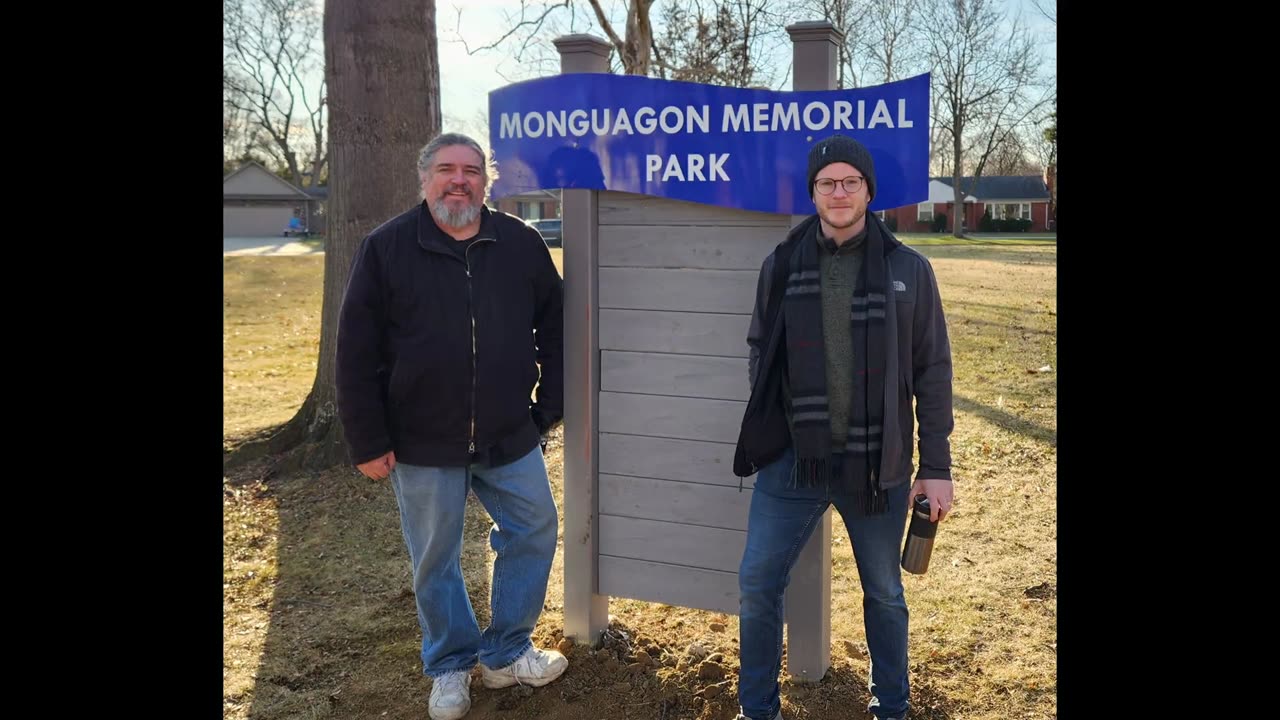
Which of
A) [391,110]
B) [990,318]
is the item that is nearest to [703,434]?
[391,110]

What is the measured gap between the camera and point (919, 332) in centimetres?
297

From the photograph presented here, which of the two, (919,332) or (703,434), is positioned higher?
(919,332)

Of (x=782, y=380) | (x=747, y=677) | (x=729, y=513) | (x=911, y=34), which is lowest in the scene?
(x=747, y=677)

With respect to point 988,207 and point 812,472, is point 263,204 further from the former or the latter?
point 812,472

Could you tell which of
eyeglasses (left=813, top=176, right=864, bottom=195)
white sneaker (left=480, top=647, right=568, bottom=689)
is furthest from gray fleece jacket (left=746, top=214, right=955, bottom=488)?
white sneaker (left=480, top=647, right=568, bottom=689)

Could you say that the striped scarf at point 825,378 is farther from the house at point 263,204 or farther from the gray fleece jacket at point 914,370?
the house at point 263,204

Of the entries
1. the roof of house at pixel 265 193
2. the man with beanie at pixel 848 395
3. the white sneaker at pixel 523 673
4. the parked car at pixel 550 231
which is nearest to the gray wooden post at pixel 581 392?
the white sneaker at pixel 523 673

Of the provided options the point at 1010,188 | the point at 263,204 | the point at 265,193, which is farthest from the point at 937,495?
the point at 265,193

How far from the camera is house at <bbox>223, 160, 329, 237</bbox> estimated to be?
189 feet

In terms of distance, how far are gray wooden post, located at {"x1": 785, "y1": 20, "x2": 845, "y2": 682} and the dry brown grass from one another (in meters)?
0.11

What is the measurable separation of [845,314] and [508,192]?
61.0 inches

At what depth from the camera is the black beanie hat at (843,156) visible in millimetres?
2965

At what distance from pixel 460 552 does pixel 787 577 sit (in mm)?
1174
